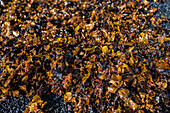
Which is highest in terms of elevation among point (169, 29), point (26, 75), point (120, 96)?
point (169, 29)

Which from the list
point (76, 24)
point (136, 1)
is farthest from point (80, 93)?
point (136, 1)

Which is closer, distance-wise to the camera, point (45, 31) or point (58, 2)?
point (45, 31)

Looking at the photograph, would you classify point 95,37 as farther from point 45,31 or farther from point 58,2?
point 58,2

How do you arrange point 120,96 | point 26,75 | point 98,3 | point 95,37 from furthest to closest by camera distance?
point 98,3
point 95,37
point 26,75
point 120,96

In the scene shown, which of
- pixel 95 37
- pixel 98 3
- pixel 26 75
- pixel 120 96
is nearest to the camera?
pixel 120 96

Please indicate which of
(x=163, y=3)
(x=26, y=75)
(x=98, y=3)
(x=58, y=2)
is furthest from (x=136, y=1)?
(x=26, y=75)

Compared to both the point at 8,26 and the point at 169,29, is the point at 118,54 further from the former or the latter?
the point at 8,26

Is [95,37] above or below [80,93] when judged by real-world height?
above
